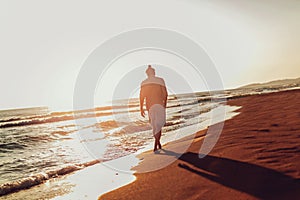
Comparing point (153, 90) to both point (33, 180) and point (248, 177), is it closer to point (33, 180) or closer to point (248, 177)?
point (33, 180)

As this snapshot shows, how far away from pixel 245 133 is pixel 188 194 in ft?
13.7

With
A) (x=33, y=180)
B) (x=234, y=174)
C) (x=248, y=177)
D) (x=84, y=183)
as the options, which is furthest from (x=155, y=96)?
(x=248, y=177)

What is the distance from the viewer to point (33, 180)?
7258mm

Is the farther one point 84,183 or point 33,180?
point 33,180

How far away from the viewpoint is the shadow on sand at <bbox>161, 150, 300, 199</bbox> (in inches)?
156

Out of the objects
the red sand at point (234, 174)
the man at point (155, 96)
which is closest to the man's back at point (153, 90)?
the man at point (155, 96)

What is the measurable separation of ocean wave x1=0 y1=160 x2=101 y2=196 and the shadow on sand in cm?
365

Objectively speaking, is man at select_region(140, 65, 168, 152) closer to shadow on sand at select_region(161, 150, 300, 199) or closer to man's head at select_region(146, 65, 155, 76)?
man's head at select_region(146, 65, 155, 76)

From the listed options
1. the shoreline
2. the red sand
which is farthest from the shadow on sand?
the shoreline

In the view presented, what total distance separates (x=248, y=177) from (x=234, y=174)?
32 cm

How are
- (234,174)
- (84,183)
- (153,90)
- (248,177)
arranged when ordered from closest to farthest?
(248,177), (234,174), (84,183), (153,90)

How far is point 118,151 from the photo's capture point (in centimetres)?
1050

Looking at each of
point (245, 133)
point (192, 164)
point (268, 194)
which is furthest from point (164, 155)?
point (268, 194)

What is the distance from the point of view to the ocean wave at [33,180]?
22.3 feet
